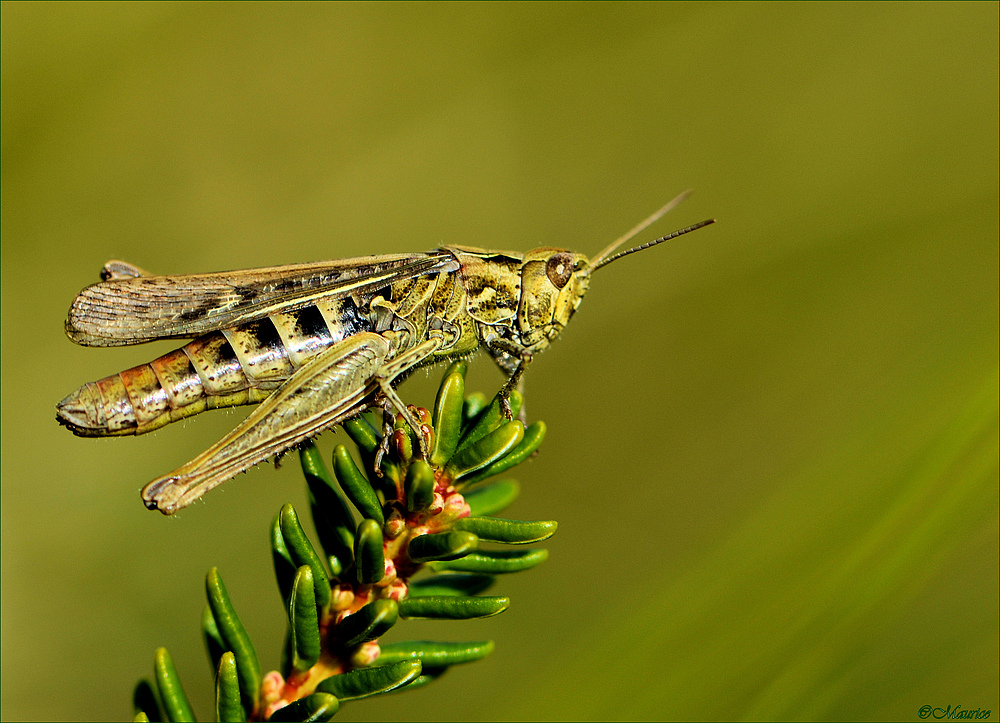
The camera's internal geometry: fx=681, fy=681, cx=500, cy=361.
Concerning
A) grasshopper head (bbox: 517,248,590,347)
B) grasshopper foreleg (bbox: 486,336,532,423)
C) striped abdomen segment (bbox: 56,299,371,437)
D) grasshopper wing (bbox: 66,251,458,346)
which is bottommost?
grasshopper foreleg (bbox: 486,336,532,423)

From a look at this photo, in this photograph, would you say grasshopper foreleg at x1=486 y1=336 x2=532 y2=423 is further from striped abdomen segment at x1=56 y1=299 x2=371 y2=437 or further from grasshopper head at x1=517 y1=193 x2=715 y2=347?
striped abdomen segment at x1=56 y1=299 x2=371 y2=437

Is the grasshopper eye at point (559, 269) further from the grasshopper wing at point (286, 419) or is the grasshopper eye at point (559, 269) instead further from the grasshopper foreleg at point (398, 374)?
the grasshopper wing at point (286, 419)

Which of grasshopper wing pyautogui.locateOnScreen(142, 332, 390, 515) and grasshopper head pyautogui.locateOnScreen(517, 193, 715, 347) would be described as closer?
grasshopper wing pyautogui.locateOnScreen(142, 332, 390, 515)

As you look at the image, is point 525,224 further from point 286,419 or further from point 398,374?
point 286,419

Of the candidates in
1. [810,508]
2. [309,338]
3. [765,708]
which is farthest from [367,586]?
[309,338]

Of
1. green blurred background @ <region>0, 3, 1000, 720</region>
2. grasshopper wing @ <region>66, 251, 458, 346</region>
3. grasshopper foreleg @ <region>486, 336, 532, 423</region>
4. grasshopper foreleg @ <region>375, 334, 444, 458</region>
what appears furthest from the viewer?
green blurred background @ <region>0, 3, 1000, 720</region>

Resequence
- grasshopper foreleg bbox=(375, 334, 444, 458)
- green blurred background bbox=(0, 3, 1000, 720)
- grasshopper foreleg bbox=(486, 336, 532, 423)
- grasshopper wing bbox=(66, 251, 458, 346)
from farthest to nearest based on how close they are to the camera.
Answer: green blurred background bbox=(0, 3, 1000, 720), grasshopper foreleg bbox=(486, 336, 532, 423), grasshopper wing bbox=(66, 251, 458, 346), grasshopper foreleg bbox=(375, 334, 444, 458)

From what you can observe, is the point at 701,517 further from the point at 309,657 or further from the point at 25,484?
the point at 25,484

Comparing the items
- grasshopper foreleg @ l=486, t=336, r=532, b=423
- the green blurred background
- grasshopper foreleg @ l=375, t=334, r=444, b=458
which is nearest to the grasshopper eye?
grasshopper foreleg @ l=486, t=336, r=532, b=423
